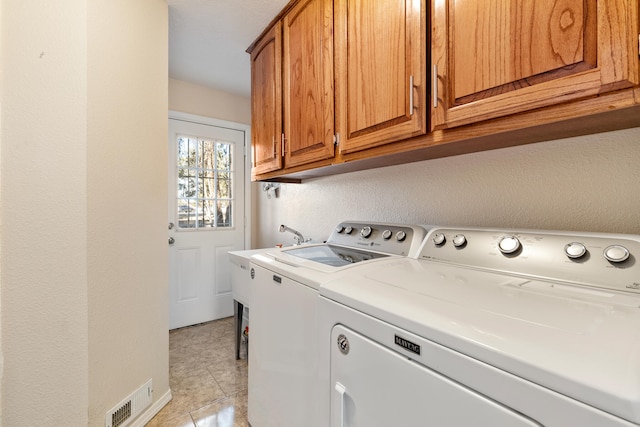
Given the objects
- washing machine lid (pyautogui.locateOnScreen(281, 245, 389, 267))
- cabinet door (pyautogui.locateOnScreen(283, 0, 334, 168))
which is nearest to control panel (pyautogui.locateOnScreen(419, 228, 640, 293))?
washing machine lid (pyautogui.locateOnScreen(281, 245, 389, 267))

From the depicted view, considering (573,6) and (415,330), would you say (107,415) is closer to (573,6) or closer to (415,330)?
(415,330)

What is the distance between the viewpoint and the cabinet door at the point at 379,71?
990 millimetres

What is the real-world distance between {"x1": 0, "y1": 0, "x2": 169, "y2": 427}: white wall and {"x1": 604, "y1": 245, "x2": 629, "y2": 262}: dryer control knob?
1.87m

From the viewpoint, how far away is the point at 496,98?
797 mm

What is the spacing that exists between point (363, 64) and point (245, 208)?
2289 millimetres

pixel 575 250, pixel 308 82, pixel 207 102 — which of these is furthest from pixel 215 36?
pixel 575 250

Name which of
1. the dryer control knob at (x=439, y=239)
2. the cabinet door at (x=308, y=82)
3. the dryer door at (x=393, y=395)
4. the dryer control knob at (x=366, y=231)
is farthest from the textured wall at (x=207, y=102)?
the dryer door at (x=393, y=395)

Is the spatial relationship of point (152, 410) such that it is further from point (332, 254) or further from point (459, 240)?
point (459, 240)

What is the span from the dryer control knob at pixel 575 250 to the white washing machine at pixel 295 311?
0.47m

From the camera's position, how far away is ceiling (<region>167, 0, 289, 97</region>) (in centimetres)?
174

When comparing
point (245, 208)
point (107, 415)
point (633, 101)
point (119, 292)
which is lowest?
point (107, 415)

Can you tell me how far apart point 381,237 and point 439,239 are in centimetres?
29

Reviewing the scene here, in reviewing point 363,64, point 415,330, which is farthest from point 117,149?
point 415,330

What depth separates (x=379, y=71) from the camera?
113 cm
